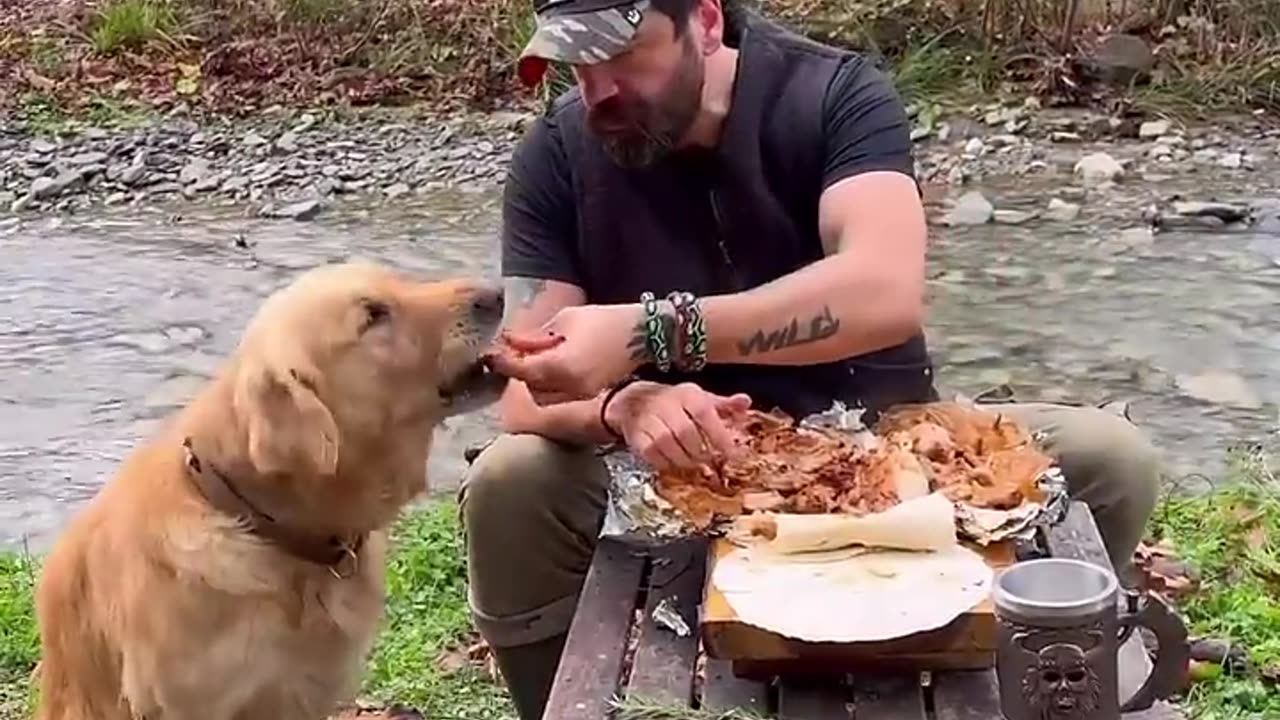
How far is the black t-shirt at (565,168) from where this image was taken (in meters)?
3.09

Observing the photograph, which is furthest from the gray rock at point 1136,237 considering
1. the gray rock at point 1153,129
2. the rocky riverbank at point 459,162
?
the gray rock at point 1153,129

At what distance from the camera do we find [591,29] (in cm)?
297

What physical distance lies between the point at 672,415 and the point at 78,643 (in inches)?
44.0

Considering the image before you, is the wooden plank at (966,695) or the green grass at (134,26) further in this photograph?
the green grass at (134,26)

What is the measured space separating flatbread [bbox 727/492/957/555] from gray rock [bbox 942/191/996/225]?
512 cm

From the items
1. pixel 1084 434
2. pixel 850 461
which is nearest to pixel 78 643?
pixel 850 461

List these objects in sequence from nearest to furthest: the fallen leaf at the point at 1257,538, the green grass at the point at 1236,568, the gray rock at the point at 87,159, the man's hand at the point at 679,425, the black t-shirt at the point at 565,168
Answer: the man's hand at the point at 679,425
the black t-shirt at the point at 565,168
the green grass at the point at 1236,568
the fallen leaf at the point at 1257,538
the gray rock at the point at 87,159

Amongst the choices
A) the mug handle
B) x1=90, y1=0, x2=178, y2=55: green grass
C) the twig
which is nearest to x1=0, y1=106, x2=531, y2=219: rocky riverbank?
the twig

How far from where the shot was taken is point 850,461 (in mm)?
2572

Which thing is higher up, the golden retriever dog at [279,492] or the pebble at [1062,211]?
the golden retriever dog at [279,492]

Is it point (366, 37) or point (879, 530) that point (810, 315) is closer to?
point (879, 530)

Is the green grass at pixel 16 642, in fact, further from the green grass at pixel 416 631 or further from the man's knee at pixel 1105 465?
the man's knee at pixel 1105 465

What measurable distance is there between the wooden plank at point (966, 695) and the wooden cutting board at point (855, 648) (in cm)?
1

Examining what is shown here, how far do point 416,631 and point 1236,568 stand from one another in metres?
1.70
